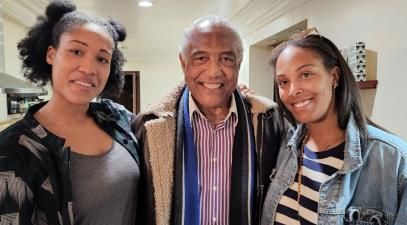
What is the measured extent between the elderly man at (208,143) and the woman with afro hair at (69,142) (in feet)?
0.30

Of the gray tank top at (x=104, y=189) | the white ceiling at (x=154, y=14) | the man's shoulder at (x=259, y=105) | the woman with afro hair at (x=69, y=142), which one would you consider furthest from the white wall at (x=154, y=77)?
the gray tank top at (x=104, y=189)

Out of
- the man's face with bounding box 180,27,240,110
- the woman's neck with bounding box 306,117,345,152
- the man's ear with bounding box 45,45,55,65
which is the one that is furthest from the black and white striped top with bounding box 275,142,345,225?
the man's ear with bounding box 45,45,55,65

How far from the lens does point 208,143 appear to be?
51.6 inches

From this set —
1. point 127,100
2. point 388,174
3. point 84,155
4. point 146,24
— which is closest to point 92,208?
point 84,155

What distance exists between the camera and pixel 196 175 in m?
1.24

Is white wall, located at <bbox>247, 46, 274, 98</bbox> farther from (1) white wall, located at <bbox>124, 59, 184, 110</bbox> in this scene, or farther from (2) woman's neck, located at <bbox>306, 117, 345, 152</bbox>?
(1) white wall, located at <bbox>124, 59, 184, 110</bbox>

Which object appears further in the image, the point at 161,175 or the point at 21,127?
the point at 161,175

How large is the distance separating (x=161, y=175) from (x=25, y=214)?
1.53 feet

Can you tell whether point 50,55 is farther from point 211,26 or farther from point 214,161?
point 214,161

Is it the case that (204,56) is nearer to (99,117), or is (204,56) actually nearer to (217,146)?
(217,146)

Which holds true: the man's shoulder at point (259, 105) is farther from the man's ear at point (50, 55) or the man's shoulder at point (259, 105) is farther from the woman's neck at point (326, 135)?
the man's ear at point (50, 55)

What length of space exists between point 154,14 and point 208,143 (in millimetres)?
2617

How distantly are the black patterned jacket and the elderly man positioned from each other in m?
0.34

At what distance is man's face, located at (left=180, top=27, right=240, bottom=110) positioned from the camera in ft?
4.18
